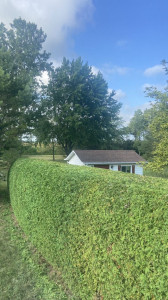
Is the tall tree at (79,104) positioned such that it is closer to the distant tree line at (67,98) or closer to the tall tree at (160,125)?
the distant tree line at (67,98)

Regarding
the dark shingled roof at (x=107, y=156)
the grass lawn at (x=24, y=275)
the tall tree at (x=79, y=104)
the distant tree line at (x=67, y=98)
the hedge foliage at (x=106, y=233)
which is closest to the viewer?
the hedge foliage at (x=106, y=233)

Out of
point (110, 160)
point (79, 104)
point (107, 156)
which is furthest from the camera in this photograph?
point (79, 104)

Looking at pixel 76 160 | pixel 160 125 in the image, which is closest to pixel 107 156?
pixel 76 160

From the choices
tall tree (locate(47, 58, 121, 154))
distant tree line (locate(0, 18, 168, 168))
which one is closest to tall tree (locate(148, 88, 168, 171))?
distant tree line (locate(0, 18, 168, 168))

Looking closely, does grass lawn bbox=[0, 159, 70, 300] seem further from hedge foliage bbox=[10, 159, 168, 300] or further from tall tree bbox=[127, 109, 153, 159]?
tall tree bbox=[127, 109, 153, 159]

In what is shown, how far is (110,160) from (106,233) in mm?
15955

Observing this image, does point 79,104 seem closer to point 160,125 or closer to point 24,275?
point 160,125

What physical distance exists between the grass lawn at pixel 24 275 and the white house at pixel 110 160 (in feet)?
43.8

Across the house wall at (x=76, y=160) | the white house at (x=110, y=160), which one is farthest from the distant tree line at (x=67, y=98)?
the house wall at (x=76, y=160)

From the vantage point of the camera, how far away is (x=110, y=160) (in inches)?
690

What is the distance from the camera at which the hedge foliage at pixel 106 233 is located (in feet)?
4.37

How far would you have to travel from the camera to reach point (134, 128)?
39.9m

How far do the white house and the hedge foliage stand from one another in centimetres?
1419

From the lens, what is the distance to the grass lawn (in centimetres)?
238
